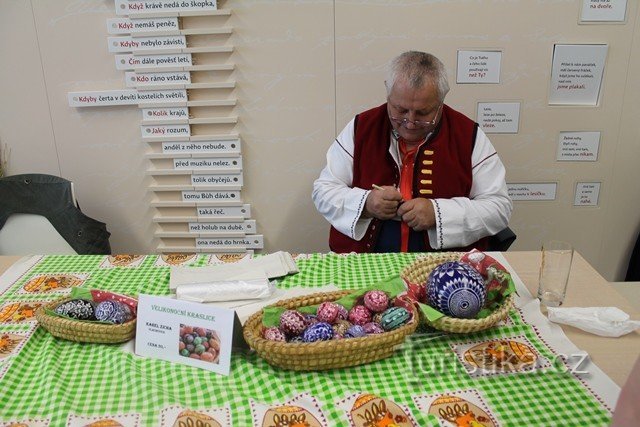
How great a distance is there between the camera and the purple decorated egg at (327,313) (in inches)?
46.8

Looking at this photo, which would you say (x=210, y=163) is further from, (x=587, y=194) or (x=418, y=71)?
(x=587, y=194)

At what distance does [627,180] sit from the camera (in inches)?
108

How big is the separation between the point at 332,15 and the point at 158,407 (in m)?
2.02

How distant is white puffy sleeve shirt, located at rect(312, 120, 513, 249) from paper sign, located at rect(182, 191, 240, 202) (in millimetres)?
711

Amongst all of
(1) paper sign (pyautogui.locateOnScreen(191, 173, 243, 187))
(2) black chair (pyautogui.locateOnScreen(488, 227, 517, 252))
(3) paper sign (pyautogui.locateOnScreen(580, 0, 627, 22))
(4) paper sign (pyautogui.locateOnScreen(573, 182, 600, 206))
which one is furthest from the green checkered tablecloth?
(3) paper sign (pyautogui.locateOnScreen(580, 0, 627, 22))

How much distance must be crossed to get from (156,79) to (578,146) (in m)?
2.24

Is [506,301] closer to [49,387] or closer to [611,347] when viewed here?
[611,347]

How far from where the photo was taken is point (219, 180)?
274cm

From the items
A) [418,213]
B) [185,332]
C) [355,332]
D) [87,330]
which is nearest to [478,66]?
[418,213]

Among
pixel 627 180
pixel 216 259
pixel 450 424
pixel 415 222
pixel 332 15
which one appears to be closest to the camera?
pixel 450 424

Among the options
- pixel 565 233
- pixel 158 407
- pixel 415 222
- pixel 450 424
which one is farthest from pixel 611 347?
pixel 565 233

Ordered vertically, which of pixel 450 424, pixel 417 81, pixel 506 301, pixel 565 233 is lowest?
pixel 565 233

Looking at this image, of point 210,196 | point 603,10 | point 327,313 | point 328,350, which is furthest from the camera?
point 210,196

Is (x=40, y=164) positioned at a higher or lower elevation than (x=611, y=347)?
higher
